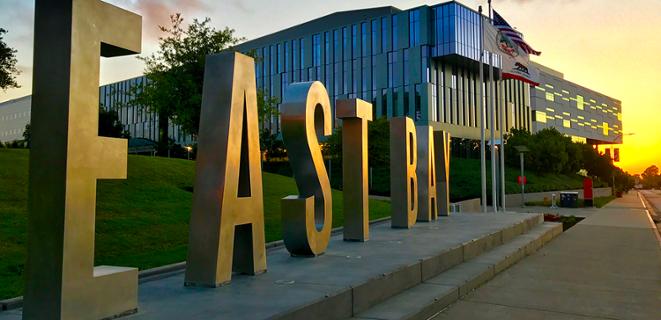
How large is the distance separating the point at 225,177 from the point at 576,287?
583cm

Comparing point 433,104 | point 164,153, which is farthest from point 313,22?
point 164,153

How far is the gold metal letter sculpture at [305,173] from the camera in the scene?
8.01 m

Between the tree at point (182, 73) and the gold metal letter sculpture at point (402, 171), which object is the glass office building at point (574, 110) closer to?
the tree at point (182, 73)

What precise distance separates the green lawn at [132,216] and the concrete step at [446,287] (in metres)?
3.97

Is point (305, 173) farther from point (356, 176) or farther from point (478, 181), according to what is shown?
point (478, 181)

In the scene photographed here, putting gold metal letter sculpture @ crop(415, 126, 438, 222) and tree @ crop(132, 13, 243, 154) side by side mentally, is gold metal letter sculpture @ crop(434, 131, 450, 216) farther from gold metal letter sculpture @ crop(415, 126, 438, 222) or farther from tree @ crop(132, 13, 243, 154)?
tree @ crop(132, 13, 243, 154)

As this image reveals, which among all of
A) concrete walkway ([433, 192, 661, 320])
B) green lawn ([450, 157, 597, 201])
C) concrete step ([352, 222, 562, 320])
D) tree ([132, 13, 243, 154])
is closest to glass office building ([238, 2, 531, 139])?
green lawn ([450, 157, 597, 201])

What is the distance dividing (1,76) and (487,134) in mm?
44905

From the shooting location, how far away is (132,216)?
12.1 metres

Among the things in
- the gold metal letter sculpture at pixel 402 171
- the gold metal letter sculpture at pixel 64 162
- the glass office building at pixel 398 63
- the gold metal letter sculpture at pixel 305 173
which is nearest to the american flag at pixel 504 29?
the gold metal letter sculpture at pixel 402 171

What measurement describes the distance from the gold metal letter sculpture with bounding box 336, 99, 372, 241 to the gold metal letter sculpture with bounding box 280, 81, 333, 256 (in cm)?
159

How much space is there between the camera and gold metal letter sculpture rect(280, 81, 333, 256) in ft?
26.3

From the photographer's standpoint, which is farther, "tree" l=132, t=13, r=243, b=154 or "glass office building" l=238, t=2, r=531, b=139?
"glass office building" l=238, t=2, r=531, b=139

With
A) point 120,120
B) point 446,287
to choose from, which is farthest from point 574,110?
point 446,287
